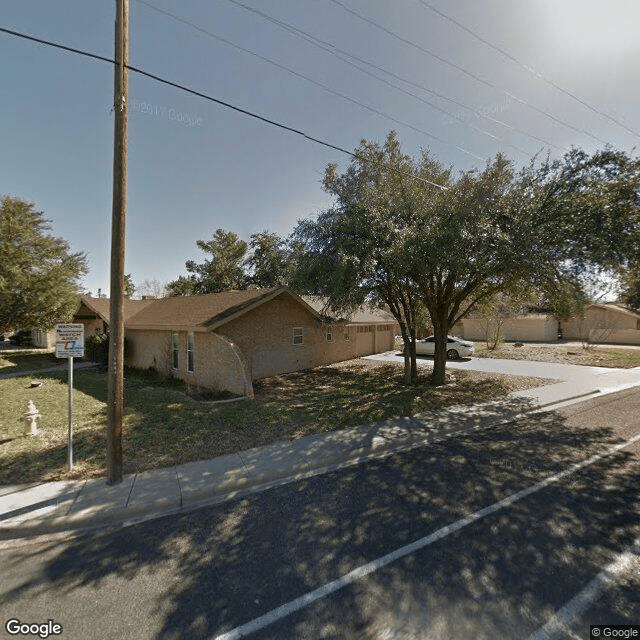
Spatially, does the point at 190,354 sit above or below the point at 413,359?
above

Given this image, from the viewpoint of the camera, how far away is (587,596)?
10.4 ft

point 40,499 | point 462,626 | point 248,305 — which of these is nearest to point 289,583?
point 462,626

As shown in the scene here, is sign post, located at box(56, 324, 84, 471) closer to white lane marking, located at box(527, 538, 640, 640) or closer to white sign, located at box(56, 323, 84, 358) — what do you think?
white sign, located at box(56, 323, 84, 358)

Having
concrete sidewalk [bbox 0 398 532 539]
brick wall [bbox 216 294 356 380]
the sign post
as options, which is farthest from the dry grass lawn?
brick wall [bbox 216 294 356 380]

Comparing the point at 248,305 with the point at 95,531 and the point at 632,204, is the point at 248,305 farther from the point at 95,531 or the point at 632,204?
the point at 632,204

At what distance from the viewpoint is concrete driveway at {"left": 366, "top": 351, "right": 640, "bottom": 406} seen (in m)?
11.7

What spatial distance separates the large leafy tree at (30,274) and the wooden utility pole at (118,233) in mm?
18815

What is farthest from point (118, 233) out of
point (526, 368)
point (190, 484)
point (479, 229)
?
point (526, 368)

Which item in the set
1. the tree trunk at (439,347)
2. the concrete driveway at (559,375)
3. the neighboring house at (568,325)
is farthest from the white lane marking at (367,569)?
the neighboring house at (568,325)

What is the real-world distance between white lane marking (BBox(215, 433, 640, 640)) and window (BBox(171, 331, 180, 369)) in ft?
44.6

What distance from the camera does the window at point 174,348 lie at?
1526cm

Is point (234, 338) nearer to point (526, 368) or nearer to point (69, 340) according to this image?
point (69, 340)

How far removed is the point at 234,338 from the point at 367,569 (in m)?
11.2

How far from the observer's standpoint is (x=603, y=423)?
859 cm
